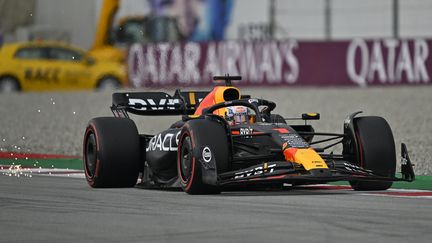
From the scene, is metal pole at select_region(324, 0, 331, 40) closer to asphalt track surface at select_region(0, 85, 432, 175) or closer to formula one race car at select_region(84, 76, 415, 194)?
asphalt track surface at select_region(0, 85, 432, 175)

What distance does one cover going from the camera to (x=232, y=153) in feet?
35.8

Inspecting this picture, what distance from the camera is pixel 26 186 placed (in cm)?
1216

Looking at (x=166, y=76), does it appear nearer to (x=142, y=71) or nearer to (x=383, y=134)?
(x=142, y=71)

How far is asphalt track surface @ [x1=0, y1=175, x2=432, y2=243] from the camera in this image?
8289 mm

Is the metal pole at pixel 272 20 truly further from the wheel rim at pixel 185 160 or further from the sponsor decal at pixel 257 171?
the sponsor decal at pixel 257 171

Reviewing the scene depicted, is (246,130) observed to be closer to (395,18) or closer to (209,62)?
(209,62)

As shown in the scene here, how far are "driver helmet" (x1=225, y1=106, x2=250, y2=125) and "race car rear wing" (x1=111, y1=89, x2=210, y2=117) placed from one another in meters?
1.34

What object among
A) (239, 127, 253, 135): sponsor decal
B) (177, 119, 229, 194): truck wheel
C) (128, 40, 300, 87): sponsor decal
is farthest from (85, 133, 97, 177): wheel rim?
(128, 40, 300, 87): sponsor decal

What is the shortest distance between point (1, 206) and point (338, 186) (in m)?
3.41

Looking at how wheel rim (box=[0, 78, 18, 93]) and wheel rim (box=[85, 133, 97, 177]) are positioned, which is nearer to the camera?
wheel rim (box=[85, 133, 97, 177])

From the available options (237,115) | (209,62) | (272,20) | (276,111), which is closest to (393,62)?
(209,62)

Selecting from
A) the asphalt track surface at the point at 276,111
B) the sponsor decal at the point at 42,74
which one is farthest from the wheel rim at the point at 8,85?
the asphalt track surface at the point at 276,111

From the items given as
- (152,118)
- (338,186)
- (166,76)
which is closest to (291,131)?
(338,186)

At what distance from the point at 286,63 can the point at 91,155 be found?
22198 mm
